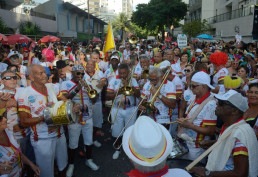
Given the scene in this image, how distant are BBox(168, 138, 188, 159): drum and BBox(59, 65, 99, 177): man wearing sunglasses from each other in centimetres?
195

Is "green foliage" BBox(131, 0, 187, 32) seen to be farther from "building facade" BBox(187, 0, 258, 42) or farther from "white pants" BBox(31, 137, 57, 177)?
"white pants" BBox(31, 137, 57, 177)

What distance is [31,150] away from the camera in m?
4.50

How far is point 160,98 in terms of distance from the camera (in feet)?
15.8

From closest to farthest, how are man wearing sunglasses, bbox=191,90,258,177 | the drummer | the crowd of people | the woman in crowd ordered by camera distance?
the crowd of people → man wearing sunglasses, bbox=191,90,258,177 → the woman in crowd → the drummer

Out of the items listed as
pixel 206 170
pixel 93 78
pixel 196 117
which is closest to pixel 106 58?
pixel 93 78

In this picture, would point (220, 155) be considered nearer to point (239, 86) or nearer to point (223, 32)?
point (239, 86)

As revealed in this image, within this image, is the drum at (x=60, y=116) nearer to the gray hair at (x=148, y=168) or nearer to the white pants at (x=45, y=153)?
the white pants at (x=45, y=153)

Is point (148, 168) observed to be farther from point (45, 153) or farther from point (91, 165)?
point (91, 165)

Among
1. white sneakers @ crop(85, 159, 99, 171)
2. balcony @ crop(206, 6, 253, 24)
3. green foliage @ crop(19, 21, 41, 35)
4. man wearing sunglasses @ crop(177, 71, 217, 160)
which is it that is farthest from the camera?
green foliage @ crop(19, 21, 41, 35)

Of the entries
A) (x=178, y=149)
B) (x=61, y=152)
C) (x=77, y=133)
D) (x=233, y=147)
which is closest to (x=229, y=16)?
(x=77, y=133)

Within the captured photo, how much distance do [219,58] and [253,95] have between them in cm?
279

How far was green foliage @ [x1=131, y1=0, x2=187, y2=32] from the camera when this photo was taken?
1839 inches

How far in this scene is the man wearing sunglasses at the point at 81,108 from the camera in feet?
16.3

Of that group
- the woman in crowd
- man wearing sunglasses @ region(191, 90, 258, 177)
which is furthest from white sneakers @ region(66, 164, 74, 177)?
man wearing sunglasses @ region(191, 90, 258, 177)
